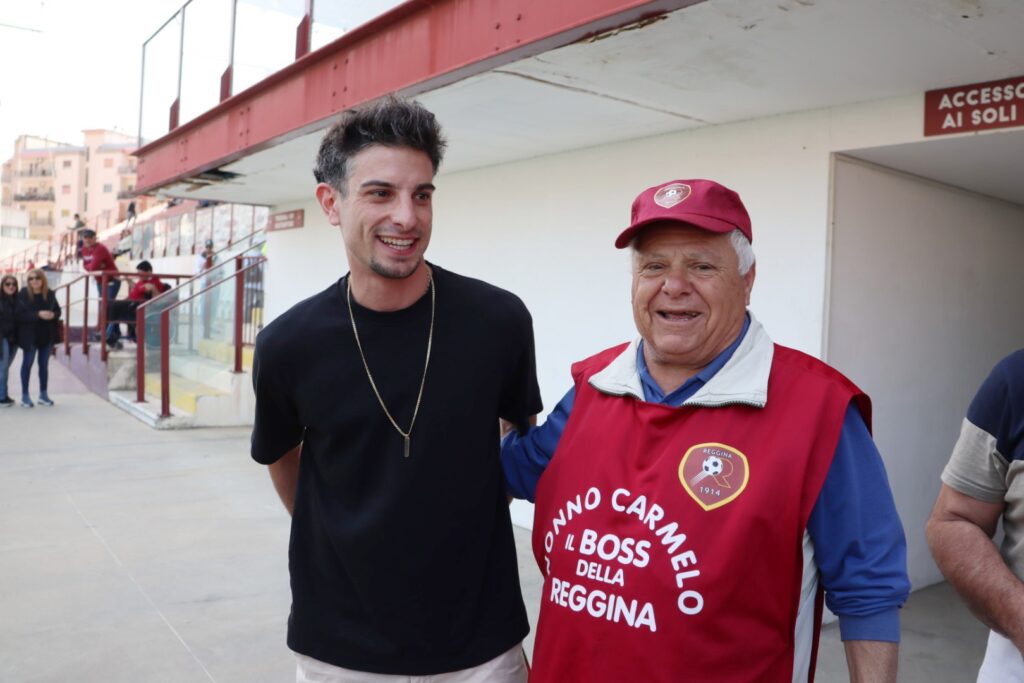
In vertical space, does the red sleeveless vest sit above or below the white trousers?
above

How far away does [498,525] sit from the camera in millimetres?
2064

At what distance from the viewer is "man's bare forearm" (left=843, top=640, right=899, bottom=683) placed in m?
1.52

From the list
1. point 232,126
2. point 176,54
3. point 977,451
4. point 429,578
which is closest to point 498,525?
point 429,578

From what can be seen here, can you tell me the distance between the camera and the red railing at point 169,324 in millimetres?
9961

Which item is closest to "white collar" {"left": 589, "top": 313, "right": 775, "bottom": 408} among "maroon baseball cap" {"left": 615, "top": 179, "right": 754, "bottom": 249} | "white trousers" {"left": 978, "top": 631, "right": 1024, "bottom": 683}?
"maroon baseball cap" {"left": 615, "top": 179, "right": 754, "bottom": 249}

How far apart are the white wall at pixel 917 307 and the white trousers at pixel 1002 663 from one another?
249 cm

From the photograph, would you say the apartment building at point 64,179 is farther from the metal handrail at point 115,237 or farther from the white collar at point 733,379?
the white collar at point 733,379

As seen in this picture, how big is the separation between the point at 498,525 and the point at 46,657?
2.95m

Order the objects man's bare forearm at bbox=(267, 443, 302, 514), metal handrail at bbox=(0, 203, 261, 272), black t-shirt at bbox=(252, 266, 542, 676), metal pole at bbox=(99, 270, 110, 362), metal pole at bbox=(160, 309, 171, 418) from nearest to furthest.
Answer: black t-shirt at bbox=(252, 266, 542, 676), man's bare forearm at bbox=(267, 443, 302, 514), metal pole at bbox=(160, 309, 171, 418), metal pole at bbox=(99, 270, 110, 362), metal handrail at bbox=(0, 203, 261, 272)

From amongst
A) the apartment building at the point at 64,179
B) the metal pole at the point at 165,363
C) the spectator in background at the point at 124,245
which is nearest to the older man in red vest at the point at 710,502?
the metal pole at the point at 165,363

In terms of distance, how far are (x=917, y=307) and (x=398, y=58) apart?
10.5ft

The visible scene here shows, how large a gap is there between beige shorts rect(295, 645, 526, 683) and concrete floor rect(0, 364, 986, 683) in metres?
2.02

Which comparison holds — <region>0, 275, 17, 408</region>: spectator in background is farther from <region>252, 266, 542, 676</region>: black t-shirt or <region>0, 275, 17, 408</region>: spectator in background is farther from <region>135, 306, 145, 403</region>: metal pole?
<region>252, 266, 542, 676</region>: black t-shirt

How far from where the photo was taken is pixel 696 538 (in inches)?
61.4
